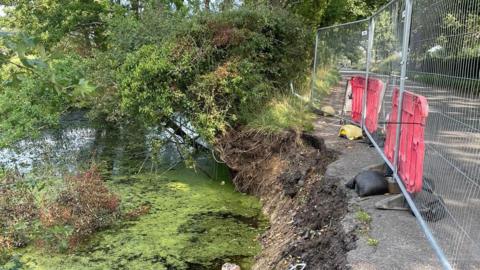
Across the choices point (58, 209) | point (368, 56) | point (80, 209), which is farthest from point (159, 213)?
point (368, 56)

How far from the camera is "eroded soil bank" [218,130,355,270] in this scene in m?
4.54

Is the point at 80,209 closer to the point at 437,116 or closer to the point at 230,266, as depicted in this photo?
the point at 230,266

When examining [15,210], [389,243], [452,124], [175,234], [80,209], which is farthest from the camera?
[80,209]

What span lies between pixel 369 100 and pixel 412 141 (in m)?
2.71

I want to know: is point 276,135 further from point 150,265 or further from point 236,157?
point 150,265

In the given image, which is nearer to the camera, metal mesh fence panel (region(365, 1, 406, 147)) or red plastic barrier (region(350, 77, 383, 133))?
metal mesh fence panel (region(365, 1, 406, 147))

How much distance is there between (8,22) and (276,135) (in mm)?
10318

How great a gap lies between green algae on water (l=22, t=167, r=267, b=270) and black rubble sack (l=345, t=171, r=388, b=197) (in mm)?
1661

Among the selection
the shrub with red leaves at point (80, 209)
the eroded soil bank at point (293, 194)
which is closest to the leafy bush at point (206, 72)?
the eroded soil bank at point (293, 194)

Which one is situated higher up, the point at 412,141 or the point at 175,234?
the point at 412,141

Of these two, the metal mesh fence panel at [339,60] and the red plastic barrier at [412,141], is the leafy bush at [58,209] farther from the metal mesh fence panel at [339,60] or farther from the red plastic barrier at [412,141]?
the metal mesh fence panel at [339,60]

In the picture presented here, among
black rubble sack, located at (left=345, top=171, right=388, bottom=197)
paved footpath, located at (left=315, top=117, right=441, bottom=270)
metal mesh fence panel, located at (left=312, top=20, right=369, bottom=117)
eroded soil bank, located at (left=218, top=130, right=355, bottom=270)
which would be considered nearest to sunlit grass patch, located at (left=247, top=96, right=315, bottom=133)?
eroded soil bank, located at (left=218, top=130, right=355, bottom=270)

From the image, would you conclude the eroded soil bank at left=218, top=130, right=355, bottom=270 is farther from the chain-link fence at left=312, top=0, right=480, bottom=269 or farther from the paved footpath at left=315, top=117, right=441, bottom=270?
the chain-link fence at left=312, top=0, right=480, bottom=269

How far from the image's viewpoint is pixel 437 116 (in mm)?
3584
